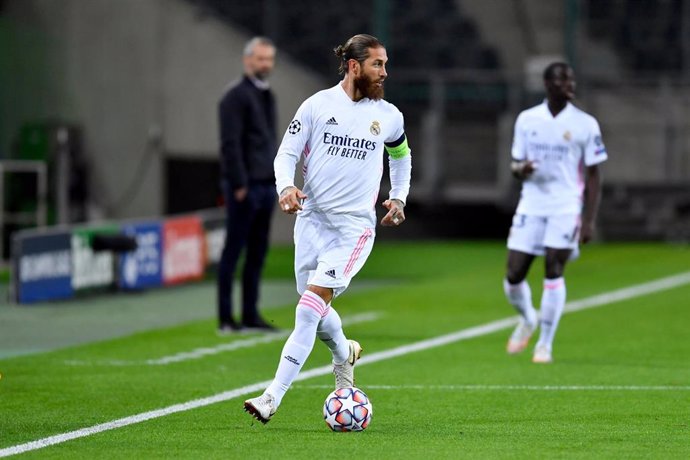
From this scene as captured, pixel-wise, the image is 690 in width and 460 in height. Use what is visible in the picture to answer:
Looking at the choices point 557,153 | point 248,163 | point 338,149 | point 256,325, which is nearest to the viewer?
point 338,149

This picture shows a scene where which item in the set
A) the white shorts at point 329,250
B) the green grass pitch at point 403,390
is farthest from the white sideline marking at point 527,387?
the white shorts at point 329,250

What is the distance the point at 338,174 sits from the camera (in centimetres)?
826

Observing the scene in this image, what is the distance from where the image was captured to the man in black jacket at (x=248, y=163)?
12.9 m

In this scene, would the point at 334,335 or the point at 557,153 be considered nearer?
the point at 334,335

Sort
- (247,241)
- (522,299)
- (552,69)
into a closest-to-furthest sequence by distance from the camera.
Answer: (552,69)
(522,299)
(247,241)

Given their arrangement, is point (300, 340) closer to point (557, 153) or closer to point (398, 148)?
point (398, 148)

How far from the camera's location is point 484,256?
24.8 metres

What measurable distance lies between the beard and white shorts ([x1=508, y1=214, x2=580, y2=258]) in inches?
138

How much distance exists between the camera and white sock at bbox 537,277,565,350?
37.6 ft

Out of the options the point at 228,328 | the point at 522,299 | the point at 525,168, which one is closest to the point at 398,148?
the point at 525,168

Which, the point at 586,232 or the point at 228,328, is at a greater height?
the point at 586,232

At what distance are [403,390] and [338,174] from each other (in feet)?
6.37

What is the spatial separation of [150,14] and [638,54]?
346 inches

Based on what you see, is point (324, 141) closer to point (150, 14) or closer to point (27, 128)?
point (27, 128)
